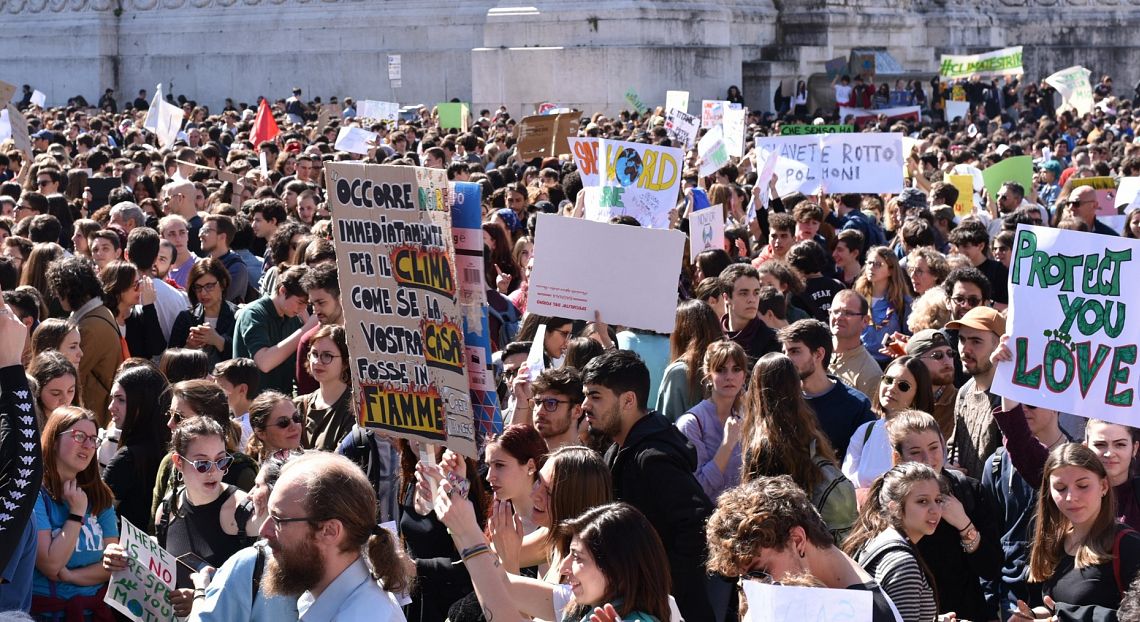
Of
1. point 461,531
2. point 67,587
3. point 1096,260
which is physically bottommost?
point 67,587

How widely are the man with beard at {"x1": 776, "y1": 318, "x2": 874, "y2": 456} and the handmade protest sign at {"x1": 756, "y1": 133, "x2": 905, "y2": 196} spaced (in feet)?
24.4

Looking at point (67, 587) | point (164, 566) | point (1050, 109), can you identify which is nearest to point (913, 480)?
point (164, 566)

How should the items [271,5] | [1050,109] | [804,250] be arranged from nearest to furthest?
[804,250], [1050,109], [271,5]

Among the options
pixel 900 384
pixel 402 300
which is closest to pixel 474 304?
pixel 402 300

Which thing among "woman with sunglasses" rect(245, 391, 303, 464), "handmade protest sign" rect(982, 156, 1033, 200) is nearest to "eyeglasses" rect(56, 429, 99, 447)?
"woman with sunglasses" rect(245, 391, 303, 464)

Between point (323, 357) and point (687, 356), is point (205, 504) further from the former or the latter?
point (687, 356)

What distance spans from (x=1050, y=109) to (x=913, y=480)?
29304 millimetres

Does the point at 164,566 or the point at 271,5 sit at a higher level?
the point at 271,5

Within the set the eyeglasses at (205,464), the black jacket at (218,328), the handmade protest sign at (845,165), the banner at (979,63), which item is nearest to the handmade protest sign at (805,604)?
the eyeglasses at (205,464)

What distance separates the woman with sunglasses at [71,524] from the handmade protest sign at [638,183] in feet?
21.6

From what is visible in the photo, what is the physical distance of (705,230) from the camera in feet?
35.3

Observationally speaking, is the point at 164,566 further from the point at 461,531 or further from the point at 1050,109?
the point at 1050,109

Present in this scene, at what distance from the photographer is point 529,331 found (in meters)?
8.07

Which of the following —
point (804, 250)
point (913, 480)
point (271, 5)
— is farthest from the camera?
point (271, 5)
